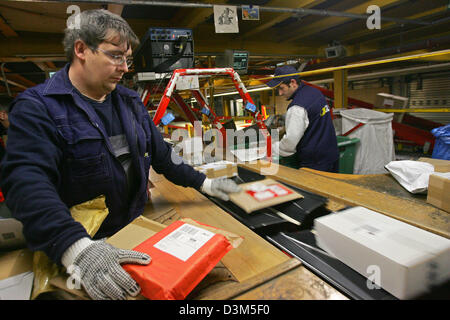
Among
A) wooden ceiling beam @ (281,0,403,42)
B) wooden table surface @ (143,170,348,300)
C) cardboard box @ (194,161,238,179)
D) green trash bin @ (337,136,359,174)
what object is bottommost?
green trash bin @ (337,136,359,174)

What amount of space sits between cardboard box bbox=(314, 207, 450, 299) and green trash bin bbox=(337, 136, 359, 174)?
308 centimetres

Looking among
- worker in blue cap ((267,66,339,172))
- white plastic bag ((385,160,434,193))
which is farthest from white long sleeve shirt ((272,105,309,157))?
white plastic bag ((385,160,434,193))

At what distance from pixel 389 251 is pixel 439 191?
699 millimetres

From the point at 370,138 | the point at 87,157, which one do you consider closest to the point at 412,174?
the point at 87,157

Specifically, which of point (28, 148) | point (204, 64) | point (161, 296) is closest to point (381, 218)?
point (161, 296)

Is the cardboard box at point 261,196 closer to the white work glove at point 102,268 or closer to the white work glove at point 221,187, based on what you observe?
the white work glove at point 221,187

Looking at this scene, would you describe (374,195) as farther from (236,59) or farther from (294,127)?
(236,59)

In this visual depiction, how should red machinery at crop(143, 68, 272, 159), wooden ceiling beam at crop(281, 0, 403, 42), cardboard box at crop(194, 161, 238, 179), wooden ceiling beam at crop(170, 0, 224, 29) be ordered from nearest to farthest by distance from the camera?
cardboard box at crop(194, 161, 238, 179), red machinery at crop(143, 68, 272, 159), wooden ceiling beam at crop(170, 0, 224, 29), wooden ceiling beam at crop(281, 0, 403, 42)

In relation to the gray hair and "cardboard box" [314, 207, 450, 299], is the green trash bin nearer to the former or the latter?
"cardboard box" [314, 207, 450, 299]

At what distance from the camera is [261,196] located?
1.17 meters

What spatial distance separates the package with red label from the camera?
2.24ft

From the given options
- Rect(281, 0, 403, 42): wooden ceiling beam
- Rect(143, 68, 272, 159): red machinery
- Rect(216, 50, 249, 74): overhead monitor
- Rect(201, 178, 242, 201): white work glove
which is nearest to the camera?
Rect(201, 178, 242, 201): white work glove
